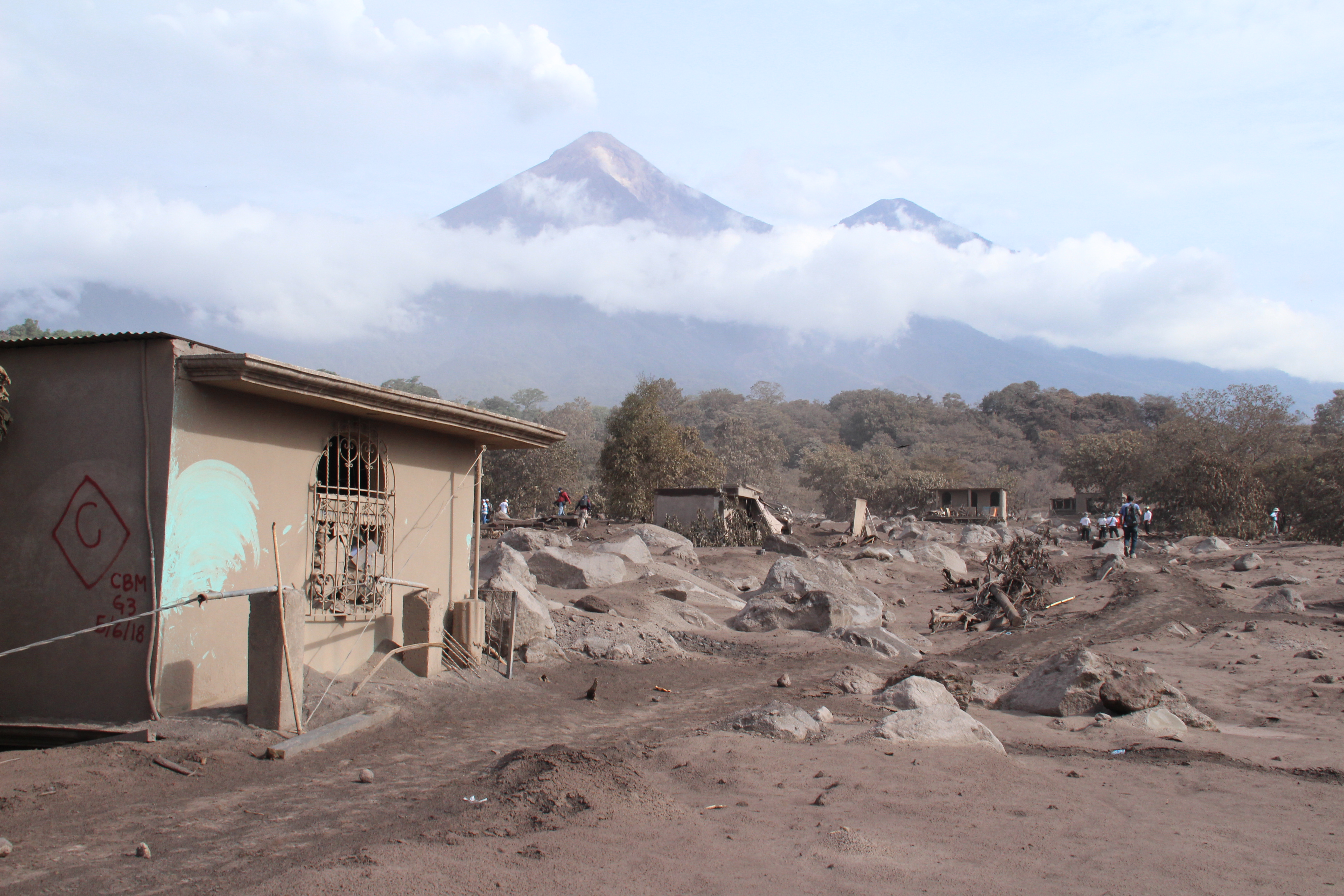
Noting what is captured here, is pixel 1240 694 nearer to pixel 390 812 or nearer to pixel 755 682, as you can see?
pixel 755 682

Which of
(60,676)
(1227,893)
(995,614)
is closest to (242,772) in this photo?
(60,676)

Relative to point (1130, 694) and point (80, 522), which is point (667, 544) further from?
point (80, 522)

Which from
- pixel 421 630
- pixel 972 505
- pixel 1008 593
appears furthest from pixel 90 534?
pixel 972 505

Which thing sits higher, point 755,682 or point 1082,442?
point 1082,442

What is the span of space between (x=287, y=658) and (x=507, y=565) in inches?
271

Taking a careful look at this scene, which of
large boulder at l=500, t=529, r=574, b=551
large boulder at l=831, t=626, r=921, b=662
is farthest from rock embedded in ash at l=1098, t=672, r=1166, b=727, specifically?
large boulder at l=500, t=529, r=574, b=551

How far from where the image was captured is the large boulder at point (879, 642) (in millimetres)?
11547

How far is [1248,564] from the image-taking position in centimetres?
2017

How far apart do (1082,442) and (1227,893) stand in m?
49.5

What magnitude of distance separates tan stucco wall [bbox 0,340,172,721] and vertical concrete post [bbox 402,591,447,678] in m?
2.44

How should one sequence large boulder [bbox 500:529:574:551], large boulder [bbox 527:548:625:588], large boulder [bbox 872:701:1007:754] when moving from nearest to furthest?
large boulder [bbox 872:701:1007:754] < large boulder [bbox 527:548:625:588] < large boulder [bbox 500:529:574:551]

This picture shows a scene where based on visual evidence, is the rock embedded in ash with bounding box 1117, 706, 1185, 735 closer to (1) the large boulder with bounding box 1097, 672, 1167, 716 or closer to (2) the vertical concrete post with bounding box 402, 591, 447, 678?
(1) the large boulder with bounding box 1097, 672, 1167, 716

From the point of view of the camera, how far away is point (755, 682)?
9.71 metres

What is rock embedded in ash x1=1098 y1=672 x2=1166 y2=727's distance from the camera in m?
7.73
